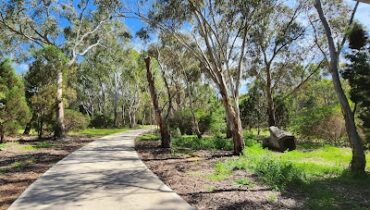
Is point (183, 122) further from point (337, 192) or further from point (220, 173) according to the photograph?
point (337, 192)

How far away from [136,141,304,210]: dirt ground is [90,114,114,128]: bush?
4609 centimetres

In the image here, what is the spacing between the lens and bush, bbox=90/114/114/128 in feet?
194

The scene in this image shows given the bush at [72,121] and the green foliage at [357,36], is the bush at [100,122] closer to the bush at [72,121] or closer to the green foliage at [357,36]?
the bush at [72,121]

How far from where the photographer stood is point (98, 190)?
9.29 m

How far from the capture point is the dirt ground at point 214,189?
7.83 metres

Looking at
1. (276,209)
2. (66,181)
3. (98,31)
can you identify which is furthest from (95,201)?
(98,31)

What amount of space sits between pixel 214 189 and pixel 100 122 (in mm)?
51615

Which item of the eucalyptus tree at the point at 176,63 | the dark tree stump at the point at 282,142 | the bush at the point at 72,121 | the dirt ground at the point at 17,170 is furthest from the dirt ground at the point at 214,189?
the bush at the point at 72,121

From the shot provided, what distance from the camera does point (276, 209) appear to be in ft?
24.3

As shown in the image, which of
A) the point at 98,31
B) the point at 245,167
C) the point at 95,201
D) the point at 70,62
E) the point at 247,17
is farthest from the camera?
the point at 98,31

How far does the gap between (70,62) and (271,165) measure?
24.4m

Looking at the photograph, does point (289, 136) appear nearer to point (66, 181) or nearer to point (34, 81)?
point (66, 181)

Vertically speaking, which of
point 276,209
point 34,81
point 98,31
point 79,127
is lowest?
point 276,209

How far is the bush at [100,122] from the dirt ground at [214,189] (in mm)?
46094
